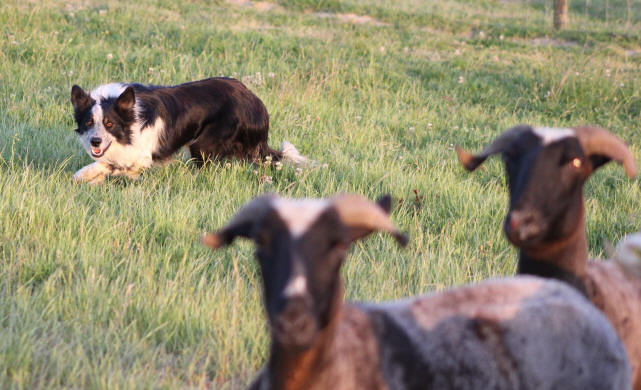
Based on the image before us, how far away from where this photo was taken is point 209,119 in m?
6.84

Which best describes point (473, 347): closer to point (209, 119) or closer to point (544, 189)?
point (544, 189)

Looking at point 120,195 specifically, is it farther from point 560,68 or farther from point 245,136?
point 560,68

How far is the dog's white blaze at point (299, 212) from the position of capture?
223 centimetres

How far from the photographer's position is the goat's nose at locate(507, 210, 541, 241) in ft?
9.70

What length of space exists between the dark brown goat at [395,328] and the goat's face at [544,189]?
342mm

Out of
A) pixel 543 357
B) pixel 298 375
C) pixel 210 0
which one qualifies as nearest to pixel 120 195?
pixel 298 375

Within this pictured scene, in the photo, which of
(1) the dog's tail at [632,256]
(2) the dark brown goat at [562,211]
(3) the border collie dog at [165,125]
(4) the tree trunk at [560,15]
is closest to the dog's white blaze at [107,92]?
(3) the border collie dog at [165,125]

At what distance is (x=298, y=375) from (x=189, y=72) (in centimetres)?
827

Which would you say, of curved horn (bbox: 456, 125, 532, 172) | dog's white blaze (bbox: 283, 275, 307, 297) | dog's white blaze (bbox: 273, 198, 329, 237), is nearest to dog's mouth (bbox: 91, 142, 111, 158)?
curved horn (bbox: 456, 125, 532, 172)

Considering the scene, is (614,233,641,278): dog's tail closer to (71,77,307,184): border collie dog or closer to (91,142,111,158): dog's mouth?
(71,77,307,184): border collie dog

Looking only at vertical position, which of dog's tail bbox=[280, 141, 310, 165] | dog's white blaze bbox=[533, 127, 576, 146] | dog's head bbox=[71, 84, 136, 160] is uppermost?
dog's white blaze bbox=[533, 127, 576, 146]

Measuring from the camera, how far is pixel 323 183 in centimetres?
615

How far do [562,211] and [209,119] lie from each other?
4467 millimetres

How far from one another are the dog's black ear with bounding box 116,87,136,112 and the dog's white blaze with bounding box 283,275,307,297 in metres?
4.56
